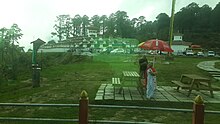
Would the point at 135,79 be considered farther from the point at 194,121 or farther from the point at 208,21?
the point at 208,21

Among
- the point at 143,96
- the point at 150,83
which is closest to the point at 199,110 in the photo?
the point at 150,83

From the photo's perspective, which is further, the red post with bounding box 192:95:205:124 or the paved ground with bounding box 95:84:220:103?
the paved ground with bounding box 95:84:220:103

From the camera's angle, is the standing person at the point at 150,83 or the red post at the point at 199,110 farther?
the standing person at the point at 150,83

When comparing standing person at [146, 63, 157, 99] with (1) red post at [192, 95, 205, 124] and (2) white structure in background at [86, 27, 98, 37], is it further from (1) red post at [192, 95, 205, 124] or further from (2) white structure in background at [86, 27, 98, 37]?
(2) white structure in background at [86, 27, 98, 37]

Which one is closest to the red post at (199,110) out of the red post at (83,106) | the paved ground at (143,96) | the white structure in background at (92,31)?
the red post at (83,106)

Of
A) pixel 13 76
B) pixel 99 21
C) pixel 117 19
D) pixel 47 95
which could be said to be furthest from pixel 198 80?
pixel 99 21

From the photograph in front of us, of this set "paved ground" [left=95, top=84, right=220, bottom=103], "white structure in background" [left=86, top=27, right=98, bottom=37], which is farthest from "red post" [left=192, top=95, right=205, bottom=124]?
"white structure in background" [left=86, top=27, right=98, bottom=37]

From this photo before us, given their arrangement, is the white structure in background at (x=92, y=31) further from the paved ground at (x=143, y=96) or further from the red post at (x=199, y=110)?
the red post at (x=199, y=110)

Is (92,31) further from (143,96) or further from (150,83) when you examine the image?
(150,83)

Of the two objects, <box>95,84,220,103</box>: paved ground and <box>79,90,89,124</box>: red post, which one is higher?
<box>79,90,89,124</box>: red post

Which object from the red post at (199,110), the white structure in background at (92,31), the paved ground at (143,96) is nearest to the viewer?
the red post at (199,110)

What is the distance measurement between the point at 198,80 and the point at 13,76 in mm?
13531

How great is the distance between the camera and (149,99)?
11000mm

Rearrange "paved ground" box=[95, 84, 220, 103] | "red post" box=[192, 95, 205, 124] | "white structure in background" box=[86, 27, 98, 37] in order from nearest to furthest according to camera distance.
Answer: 1. "red post" box=[192, 95, 205, 124]
2. "paved ground" box=[95, 84, 220, 103]
3. "white structure in background" box=[86, 27, 98, 37]
